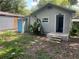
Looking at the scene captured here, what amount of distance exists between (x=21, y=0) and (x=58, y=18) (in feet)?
58.7

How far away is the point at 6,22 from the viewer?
65.0 feet

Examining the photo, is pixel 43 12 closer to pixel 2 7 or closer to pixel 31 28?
pixel 31 28

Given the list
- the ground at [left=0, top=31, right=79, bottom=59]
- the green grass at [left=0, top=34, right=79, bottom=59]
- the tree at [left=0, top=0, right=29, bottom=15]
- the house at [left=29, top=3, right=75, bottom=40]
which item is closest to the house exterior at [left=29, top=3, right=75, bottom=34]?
the house at [left=29, top=3, right=75, bottom=40]

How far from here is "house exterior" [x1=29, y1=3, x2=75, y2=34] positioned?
1680 centimetres

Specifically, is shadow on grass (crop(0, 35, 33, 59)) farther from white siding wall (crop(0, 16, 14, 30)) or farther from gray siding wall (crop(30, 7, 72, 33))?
white siding wall (crop(0, 16, 14, 30))

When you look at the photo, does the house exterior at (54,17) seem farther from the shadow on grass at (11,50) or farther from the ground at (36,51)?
the shadow on grass at (11,50)

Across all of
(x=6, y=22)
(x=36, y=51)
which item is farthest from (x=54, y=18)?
(x=36, y=51)

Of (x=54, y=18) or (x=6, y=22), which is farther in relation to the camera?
(x=6, y=22)

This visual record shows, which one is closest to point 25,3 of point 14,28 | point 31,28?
point 14,28

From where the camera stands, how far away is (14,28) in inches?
830

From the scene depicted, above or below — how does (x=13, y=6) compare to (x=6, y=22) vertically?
above

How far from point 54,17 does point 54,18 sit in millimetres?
103

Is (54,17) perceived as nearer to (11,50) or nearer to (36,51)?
(36,51)

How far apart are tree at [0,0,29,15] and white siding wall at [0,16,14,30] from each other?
1190cm
